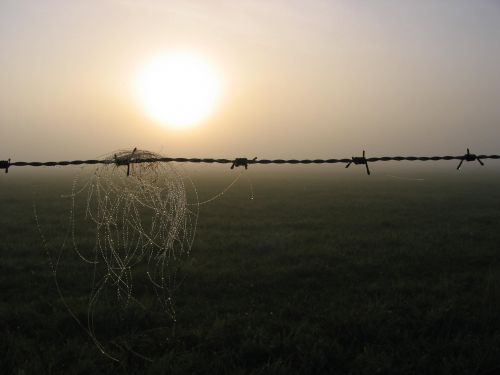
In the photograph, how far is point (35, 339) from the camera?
20.9 ft

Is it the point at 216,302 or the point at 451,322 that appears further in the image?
the point at 216,302

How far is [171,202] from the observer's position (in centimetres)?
407

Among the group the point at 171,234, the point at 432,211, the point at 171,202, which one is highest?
the point at 171,202

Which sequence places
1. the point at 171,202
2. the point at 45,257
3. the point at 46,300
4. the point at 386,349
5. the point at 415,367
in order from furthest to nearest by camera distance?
the point at 45,257 → the point at 46,300 → the point at 386,349 → the point at 415,367 → the point at 171,202

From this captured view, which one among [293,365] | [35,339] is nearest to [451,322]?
[293,365]

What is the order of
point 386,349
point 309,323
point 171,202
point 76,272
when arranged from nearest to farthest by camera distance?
1. point 171,202
2. point 386,349
3. point 309,323
4. point 76,272

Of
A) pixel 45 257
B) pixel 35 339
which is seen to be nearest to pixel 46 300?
pixel 35 339

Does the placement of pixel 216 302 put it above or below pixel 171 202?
below

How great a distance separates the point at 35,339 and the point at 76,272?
13.3 ft

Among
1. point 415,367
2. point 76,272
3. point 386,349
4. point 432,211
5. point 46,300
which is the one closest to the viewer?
point 415,367

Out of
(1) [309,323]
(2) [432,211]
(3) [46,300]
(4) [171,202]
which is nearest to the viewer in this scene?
(4) [171,202]

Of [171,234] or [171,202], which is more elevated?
[171,202]

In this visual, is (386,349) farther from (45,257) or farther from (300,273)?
(45,257)

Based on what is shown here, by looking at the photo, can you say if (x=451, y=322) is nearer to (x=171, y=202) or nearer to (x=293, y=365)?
(x=293, y=365)
